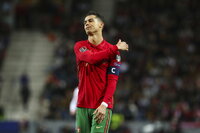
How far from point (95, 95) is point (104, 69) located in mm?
360

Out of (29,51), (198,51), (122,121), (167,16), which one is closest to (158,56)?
(198,51)

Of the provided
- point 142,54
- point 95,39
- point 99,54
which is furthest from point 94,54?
point 142,54

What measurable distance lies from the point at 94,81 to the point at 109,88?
0.72 ft

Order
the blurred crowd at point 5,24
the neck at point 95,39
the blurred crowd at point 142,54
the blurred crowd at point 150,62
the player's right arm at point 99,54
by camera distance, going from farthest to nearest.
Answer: the blurred crowd at point 5,24 < the blurred crowd at point 142,54 < the blurred crowd at point 150,62 < the neck at point 95,39 < the player's right arm at point 99,54

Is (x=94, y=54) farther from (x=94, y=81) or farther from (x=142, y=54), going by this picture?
(x=142, y=54)

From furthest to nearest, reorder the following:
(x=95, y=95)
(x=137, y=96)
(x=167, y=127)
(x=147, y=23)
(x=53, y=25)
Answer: (x=53, y=25)
(x=147, y=23)
(x=137, y=96)
(x=167, y=127)
(x=95, y=95)

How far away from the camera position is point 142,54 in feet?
70.9

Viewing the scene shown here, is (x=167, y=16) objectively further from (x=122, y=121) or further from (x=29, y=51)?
(x=122, y=121)

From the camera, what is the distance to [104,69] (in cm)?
642

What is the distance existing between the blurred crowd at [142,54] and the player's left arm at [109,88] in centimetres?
921

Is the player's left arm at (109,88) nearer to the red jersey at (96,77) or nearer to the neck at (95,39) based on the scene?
the red jersey at (96,77)

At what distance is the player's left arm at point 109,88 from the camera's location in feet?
20.4

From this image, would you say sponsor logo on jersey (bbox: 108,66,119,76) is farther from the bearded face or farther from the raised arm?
the bearded face

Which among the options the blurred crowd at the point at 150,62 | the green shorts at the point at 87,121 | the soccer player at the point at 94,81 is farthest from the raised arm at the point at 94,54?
the blurred crowd at the point at 150,62
